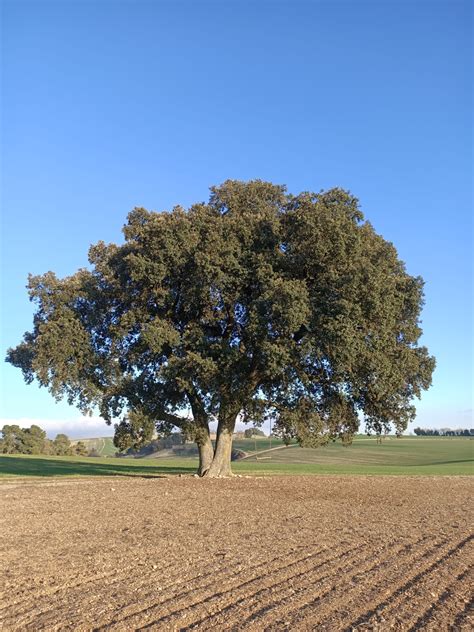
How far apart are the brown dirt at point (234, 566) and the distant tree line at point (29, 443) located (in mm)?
60041

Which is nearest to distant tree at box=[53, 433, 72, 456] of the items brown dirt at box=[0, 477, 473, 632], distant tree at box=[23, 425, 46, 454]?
distant tree at box=[23, 425, 46, 454]

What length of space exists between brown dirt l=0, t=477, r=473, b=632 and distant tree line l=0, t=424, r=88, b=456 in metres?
60.0

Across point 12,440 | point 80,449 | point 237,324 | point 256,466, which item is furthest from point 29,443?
point 237,324

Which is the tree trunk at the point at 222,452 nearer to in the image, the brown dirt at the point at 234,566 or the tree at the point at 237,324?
the tree at the point at 237,324

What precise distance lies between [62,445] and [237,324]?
58781mm

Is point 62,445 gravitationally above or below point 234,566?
above

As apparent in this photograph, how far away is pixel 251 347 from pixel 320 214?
736 cm

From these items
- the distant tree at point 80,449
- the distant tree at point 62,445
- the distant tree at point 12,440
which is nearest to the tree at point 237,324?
the distant tree at point 12,440

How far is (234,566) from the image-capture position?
31.1ft

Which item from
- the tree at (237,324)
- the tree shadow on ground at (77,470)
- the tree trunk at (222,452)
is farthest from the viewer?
the tree shadow on ground at (77,470)

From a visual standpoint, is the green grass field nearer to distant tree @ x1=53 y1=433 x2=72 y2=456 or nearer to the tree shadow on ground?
the tree shadow on ground

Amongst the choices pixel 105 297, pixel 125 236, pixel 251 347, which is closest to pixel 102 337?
pixel 105 297

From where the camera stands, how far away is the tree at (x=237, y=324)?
87.2ft

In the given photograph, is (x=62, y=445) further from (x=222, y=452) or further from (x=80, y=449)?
(x=222, y=452)
